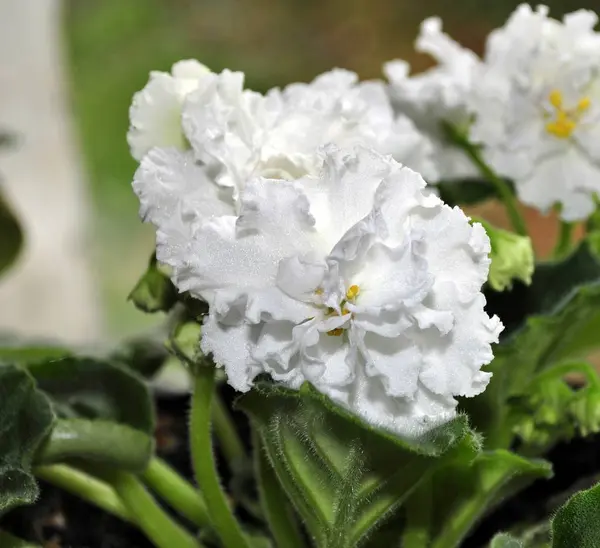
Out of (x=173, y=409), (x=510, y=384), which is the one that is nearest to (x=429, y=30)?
(x=510, y=384)

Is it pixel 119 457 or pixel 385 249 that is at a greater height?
pixel 385 249

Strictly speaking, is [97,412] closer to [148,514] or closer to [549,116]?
[148,514]

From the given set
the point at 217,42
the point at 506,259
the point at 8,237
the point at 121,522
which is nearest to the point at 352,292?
the point at 506,259

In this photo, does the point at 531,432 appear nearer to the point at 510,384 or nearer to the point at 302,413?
the point at 510,384

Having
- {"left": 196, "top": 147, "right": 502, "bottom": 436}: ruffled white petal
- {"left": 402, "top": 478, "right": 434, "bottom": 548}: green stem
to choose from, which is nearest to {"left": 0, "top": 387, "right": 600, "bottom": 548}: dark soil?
{"left": 402, "top": 478, "right": 434, "bottom": 548}: green stem

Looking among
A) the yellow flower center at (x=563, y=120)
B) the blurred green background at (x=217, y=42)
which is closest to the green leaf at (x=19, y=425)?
the yellow flower center at (x=563, y=120)

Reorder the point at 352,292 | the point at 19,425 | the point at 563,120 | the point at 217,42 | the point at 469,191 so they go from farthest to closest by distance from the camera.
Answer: the point at 217,42, the point at 469,191, the point at 563,120, the point at 19,425, the point at 352,292
